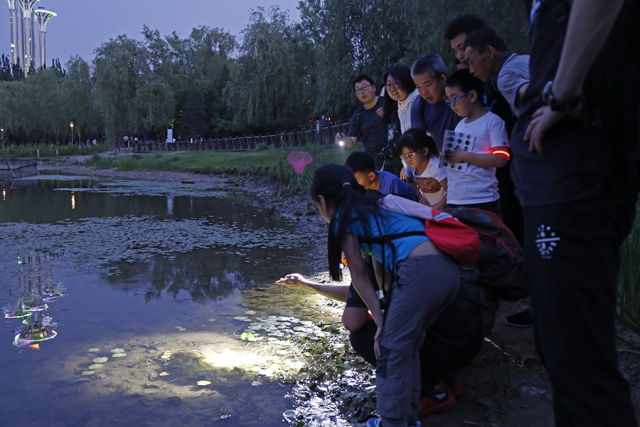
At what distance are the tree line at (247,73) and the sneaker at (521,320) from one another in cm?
1162

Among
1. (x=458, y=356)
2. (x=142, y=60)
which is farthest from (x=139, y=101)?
(x=458, y=356)

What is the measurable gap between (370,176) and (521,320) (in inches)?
46.7

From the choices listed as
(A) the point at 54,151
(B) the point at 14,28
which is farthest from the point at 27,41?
(A) the point at 54,151

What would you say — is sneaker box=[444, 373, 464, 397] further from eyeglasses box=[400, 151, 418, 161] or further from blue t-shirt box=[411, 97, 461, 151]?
blue t-shirt box=[411, 97, 461, 151]

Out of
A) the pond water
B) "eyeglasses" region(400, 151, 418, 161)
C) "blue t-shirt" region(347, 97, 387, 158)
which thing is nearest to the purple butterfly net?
the pond water

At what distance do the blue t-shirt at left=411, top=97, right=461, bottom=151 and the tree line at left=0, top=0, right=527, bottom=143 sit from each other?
1056 centimetres

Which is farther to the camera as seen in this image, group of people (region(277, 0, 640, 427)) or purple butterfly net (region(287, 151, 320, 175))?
purple butterfly net (region(287, 151, 320, 175))

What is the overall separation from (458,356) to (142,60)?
3874 cm

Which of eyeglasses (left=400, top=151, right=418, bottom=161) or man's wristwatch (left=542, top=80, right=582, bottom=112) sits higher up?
man's wristwatch (left=542, top=80, right=582, bottom=112)

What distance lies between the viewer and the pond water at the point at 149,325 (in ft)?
8.13

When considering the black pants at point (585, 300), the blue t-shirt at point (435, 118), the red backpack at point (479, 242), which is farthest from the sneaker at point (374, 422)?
the blue t-shirt at point (435, 118)

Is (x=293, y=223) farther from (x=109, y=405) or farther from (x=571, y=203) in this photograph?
(x=571, y=203)

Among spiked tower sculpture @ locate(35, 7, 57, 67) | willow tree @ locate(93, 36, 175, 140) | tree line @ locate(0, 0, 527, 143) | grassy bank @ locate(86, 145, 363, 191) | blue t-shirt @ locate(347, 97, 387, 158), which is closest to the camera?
blue t-shirt @ locate(347, 97, 387, 158)

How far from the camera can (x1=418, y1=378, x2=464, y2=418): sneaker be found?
2.21m
